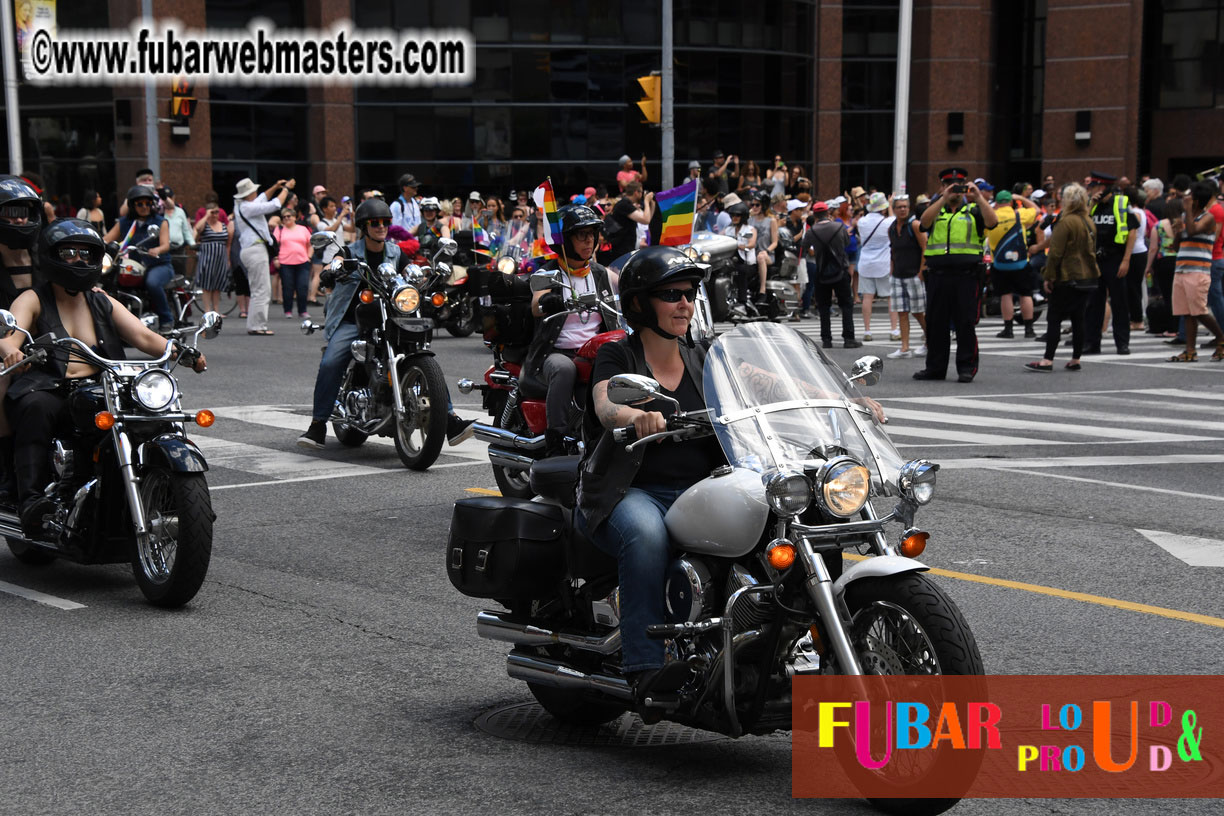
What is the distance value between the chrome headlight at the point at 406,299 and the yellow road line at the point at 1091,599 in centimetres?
512

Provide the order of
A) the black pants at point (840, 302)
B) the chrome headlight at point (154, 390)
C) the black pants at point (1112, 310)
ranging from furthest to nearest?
the black pants at point (840, 302) < the black pants at point (1112, 310) < the chrome headlight at point (154, 390)

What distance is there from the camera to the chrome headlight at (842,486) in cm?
443

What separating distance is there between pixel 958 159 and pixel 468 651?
39.8 metres

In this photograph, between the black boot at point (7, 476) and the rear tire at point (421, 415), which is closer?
the black boot at point (7, 476)

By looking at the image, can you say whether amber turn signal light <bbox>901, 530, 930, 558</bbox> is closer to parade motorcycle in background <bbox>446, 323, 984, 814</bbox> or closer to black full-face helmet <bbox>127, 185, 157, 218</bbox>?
parade motorcycle in background <bbox>446, 323, 984, 814</bbox>

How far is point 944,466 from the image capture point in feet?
36.2

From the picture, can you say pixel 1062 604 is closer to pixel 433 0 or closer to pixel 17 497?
pixel 17 497

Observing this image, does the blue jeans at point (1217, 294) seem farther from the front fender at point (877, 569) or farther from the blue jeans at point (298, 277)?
the front fender at point (877, 569)

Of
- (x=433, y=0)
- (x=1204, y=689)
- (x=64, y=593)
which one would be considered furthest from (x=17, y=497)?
(x=433, y=0)

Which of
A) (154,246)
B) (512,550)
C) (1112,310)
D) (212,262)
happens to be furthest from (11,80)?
(512,550)

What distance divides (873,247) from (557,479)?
52.5 feet

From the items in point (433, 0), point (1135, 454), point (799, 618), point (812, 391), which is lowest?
point (1135, 454)

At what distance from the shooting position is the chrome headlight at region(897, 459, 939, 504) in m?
4.55

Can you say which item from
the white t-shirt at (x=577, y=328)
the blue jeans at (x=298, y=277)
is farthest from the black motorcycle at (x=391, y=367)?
the blue jeans at (x=298, y=277)
